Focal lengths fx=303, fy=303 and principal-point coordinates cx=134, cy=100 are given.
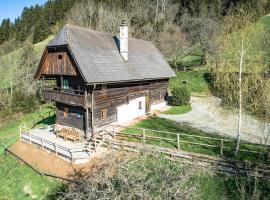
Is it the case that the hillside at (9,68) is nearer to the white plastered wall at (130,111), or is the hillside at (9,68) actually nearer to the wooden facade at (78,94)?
the wooden facade at (78,94)

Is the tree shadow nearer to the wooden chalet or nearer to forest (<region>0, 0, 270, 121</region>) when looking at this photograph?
the wooden chalet

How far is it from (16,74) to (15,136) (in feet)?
70.2

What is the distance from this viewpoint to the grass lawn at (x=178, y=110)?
3282cm

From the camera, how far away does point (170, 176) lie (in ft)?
32.2

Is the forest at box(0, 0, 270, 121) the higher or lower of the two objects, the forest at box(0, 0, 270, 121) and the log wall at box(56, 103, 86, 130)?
the higher

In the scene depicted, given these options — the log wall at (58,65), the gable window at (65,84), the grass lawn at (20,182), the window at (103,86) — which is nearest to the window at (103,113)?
the window at (103,86)

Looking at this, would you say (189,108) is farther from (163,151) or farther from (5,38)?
(5,38)

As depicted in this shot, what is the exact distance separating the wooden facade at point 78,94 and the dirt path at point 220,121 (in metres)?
6.02

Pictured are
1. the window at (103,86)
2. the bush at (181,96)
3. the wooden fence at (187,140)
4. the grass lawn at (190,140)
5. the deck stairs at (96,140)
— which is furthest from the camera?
the bush at (181,96)

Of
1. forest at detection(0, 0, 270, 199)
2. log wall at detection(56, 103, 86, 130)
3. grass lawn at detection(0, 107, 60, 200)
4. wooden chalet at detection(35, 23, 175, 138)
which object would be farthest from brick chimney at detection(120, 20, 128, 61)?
grass lawn at detection(0, 107, 60, 200)

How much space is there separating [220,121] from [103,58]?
1276 centimetres

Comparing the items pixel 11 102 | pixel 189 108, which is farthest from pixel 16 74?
pixel 189 108

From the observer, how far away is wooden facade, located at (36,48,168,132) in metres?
25.4

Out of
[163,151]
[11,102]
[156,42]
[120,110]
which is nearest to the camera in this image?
[163,151]
